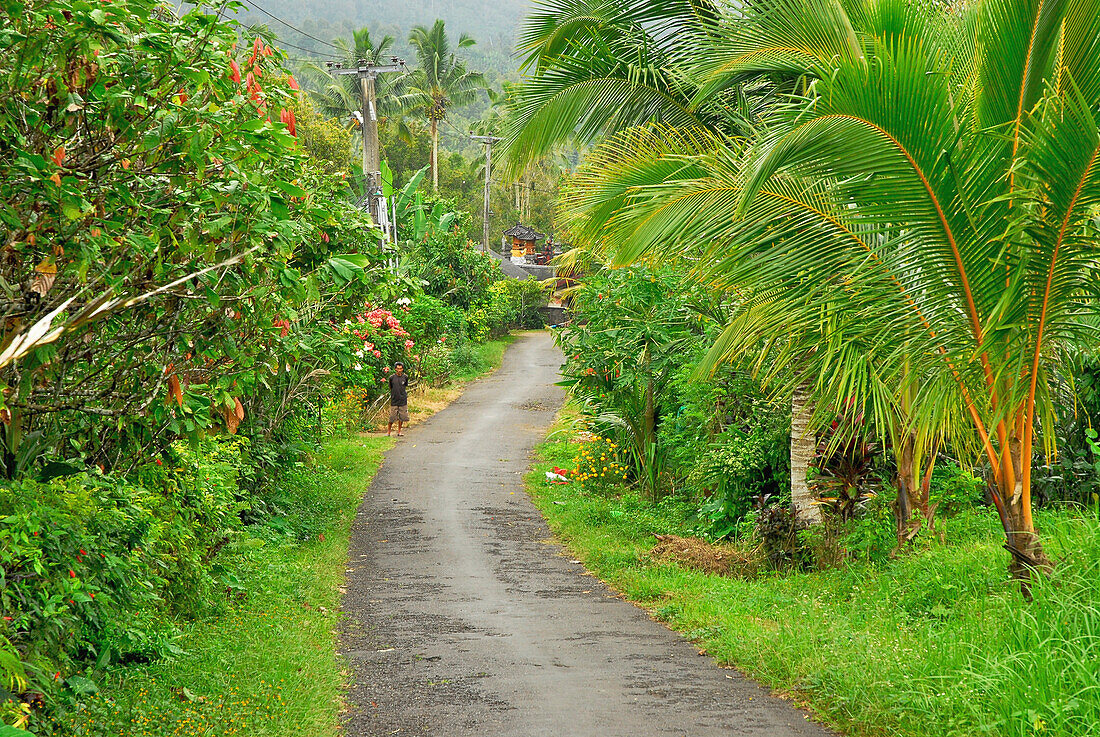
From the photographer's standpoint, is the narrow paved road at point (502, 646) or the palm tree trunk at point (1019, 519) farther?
the palm tree trunk at point (1019, 519)

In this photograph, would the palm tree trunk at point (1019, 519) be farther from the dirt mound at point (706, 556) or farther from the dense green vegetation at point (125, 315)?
the dense green vegetation at point (125, 315)

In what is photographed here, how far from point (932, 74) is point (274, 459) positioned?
8532 millimetres

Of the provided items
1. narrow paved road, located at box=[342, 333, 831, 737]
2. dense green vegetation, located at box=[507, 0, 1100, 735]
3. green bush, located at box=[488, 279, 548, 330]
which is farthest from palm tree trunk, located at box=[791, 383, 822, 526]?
green bush, located at box=[488, 279, 548, 330]

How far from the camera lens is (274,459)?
1148 centimetres

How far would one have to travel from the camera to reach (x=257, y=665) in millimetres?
6402

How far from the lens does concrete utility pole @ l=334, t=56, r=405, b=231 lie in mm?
21172

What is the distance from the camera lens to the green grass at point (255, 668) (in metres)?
5.13

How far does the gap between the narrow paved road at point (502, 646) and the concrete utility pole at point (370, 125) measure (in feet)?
31.5

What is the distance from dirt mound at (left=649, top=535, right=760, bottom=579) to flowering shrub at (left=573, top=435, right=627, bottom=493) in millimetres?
3655

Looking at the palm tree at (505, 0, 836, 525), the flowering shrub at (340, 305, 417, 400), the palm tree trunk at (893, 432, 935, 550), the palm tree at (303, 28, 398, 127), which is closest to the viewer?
the palm tree trunk at (893, 432, 935, 550)

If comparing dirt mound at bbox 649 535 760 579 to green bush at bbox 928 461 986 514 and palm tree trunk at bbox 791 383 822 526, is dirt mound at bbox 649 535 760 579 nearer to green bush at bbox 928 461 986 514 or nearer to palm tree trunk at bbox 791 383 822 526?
palm tree trunk at bbox 791 383 822 526

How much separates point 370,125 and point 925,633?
18083 mm

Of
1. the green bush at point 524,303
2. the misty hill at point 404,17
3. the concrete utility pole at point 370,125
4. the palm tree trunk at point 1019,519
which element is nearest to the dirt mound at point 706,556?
the palm tree trunk at point 1019,519

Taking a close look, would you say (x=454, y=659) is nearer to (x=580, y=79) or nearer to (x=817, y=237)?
(x=817, y=237)
